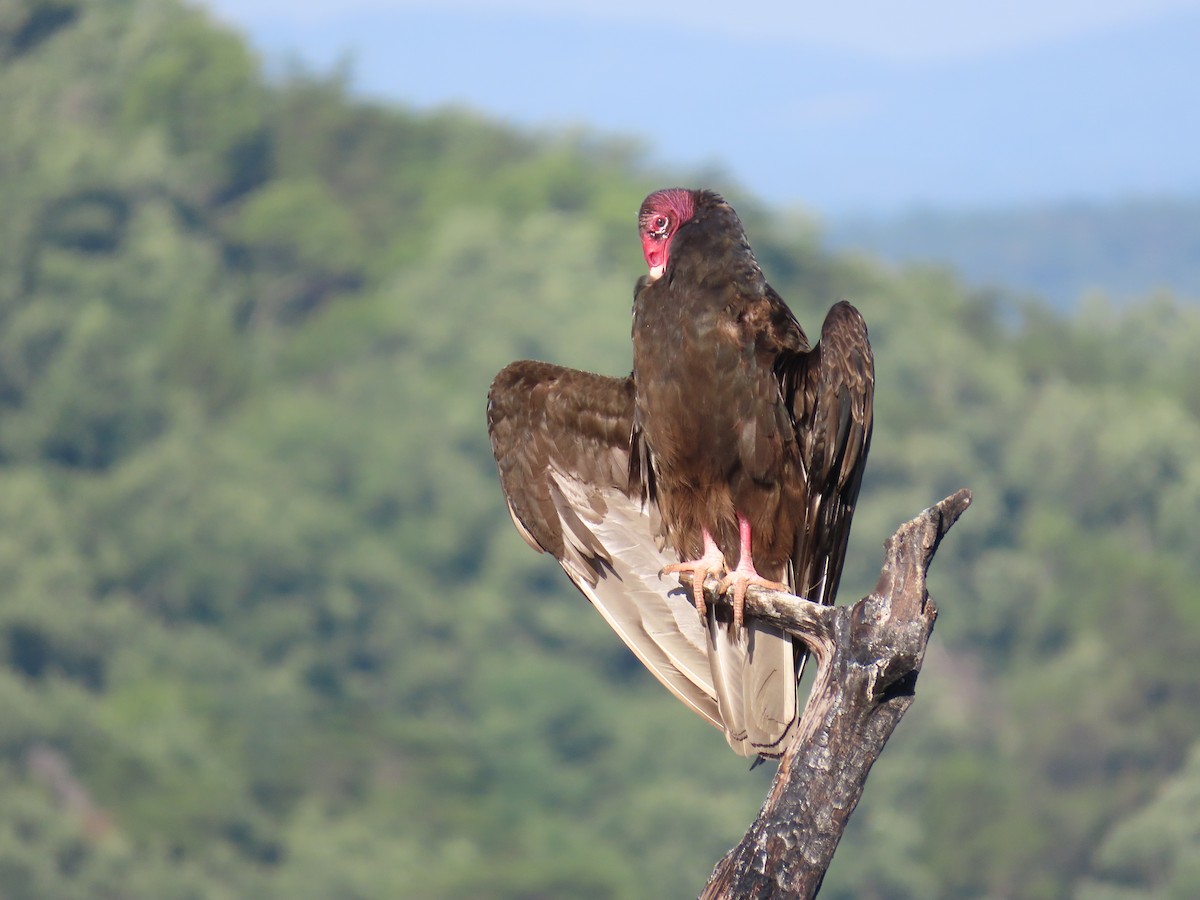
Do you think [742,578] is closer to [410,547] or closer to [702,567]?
[702,567]

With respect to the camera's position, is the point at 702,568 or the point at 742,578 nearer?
the point at 742,578

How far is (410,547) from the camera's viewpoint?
62594mm

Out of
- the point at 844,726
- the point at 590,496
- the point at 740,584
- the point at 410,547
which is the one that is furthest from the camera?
the point at 410,547

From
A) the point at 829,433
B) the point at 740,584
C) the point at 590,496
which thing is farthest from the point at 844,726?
the point at 590,496

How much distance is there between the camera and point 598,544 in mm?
5723

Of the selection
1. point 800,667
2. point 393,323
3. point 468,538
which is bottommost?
point 800,667

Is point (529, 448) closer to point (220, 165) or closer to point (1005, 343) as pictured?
point (1005, 343)

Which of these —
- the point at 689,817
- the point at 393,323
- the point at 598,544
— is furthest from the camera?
the point at 393,323

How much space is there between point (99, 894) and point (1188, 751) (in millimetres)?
28687

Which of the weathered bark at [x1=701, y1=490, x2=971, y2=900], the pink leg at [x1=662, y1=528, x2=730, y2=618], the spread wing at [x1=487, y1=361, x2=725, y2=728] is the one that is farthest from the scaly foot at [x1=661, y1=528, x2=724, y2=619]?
the weathered bark at [x1=701, y1=490, x2=971, y2=900]

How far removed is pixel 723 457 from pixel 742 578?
0.34 metres

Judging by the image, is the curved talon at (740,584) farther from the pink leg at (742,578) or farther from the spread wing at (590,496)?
the spread wing at (590,496)

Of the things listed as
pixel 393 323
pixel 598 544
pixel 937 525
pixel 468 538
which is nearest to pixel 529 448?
pixel 598 544

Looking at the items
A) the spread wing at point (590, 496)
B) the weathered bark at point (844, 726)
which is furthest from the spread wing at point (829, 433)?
the weathered bark at point (844, 726)
